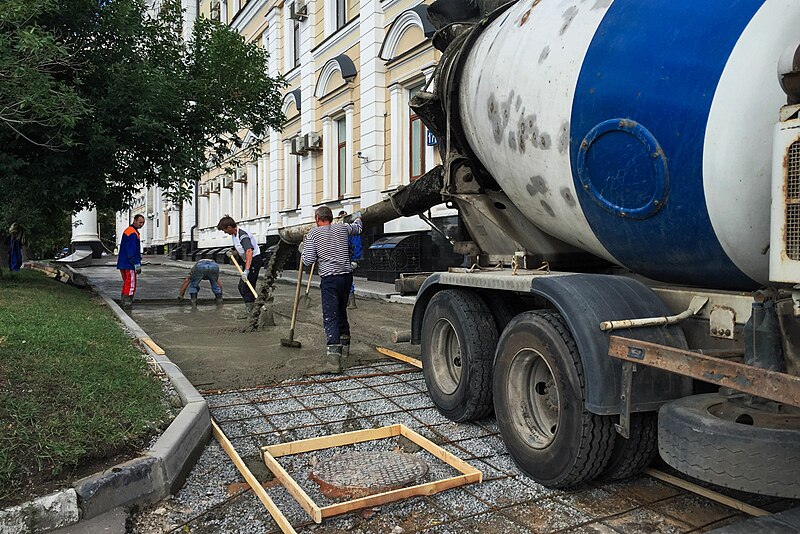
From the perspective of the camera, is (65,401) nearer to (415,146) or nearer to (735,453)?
(735,453)

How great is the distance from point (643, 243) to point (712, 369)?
2.87ft

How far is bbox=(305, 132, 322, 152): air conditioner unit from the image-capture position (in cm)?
2016

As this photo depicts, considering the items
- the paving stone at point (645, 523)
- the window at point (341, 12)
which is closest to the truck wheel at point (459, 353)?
the paving stone at point (645, 523)

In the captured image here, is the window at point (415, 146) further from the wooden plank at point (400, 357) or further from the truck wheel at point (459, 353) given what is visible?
the truck wheel at point (459, 353)

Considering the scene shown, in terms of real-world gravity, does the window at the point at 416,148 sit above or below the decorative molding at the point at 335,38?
below

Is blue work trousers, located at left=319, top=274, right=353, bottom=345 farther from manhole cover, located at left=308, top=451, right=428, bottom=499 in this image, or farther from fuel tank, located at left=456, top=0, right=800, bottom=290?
fuel tank, located at left=456, top=0, right=800, bottom=290

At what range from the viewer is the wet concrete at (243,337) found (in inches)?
248

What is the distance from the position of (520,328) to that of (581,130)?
1103mm

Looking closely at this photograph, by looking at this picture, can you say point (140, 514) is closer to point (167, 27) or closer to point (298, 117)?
point (167, 27)

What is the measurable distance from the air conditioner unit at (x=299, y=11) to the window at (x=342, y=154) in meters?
4.50

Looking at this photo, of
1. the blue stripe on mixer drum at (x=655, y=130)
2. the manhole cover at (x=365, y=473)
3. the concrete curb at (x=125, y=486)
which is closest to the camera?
the blue stripe on mixer drum at (x=655, y=130)

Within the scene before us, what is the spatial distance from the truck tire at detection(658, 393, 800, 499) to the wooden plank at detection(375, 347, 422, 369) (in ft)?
12.4

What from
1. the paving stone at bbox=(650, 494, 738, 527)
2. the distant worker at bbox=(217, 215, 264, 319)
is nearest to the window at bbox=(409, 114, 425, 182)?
the distant worker at bbox=(217, 215, 264, 319)

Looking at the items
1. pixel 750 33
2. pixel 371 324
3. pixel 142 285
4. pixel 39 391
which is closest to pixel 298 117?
pixel 142 285
